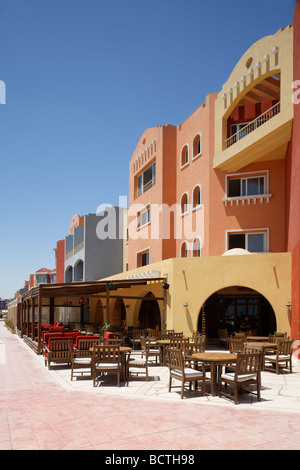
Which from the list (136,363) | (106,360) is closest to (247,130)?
(136,363)

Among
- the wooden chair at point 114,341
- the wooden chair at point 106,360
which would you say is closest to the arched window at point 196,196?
the wooden chair at point 114,341

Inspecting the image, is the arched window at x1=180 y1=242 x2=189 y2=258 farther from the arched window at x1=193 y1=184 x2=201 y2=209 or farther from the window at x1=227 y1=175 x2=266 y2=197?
the window at x1=227 y1=175 x2=266 y2=197

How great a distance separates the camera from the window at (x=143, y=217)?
26188mm

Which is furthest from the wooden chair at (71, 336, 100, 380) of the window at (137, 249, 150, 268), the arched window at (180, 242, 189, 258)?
the window at (137, 249, 150, 268)

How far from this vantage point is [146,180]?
27.8 metres

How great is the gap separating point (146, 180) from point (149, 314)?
913 centimetres

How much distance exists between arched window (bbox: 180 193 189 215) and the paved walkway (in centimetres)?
1373

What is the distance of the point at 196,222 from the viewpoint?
21.7m

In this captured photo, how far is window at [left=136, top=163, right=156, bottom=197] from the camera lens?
26.0 meters

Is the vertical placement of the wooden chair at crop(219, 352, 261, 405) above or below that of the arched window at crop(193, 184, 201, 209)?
below

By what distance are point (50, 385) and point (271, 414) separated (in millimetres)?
5364

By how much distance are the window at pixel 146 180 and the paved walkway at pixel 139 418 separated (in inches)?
687
